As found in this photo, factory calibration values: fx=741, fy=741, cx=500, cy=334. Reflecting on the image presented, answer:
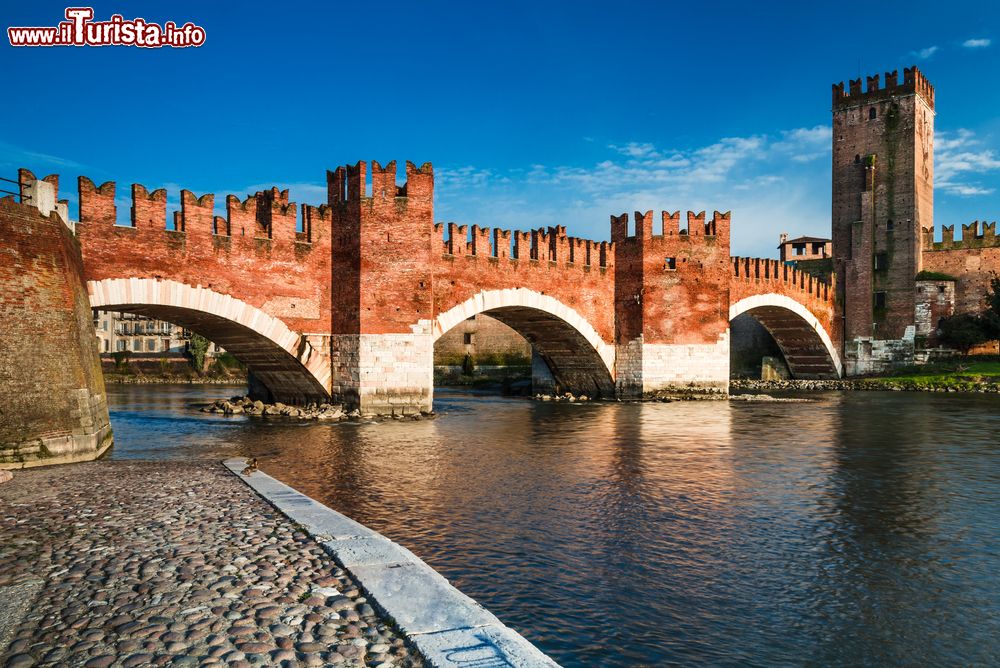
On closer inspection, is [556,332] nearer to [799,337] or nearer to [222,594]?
[799,337]

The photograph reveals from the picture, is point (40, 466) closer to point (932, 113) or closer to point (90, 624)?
point (90, 624)

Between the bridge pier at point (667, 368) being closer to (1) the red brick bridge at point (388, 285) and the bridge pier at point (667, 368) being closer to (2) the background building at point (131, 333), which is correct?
(1) the red brick bridge at point (388, 285)

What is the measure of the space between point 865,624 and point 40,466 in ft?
34.7

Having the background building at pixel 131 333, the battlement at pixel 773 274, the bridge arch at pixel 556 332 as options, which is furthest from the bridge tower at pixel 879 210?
the background building at pixel 131 333

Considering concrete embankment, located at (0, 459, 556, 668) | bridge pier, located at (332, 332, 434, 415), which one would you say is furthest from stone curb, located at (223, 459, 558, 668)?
bridge pier, located at (332, 332, 434, 415)

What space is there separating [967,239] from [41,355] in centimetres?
4710

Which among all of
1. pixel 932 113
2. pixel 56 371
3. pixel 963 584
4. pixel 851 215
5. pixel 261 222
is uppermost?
pixel 932 113

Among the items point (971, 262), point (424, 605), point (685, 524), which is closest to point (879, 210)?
point (971, 262)

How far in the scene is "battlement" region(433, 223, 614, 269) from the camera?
926 inches

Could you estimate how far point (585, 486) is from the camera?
36.4 feet

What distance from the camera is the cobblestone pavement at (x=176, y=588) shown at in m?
4.08

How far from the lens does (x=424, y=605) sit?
4.80 m

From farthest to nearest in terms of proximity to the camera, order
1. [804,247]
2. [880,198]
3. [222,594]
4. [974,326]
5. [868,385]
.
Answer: [804,247] < [880,198] < [974,326] < [868,385] < [222,594]

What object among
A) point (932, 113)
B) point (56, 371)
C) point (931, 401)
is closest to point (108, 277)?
point (56, 371)
